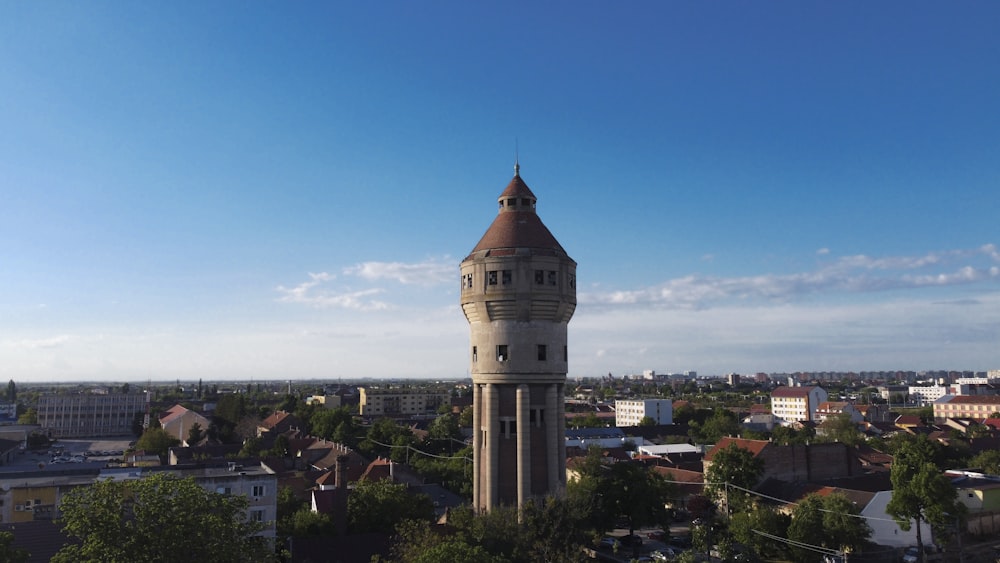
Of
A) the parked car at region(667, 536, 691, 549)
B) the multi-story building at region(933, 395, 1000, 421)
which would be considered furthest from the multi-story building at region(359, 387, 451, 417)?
the parked car at region(667, 536, 691, 549)

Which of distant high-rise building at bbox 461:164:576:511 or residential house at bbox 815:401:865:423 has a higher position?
distant high-rise building at bbox 461:164:576:511

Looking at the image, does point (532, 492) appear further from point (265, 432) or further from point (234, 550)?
point (265, 432)

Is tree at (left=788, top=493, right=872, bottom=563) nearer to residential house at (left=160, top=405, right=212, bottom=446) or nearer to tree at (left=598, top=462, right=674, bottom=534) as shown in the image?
tree at (left=598, top=462, right=674, bottom=534)

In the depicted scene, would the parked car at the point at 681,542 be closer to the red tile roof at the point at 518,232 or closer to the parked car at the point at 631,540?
the parked car at the point at 631,540

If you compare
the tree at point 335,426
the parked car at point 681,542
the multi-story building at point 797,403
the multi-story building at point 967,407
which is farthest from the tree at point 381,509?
the multi-story building at point 967,407

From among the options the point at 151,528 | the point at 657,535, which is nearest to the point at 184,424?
the point at 657,535

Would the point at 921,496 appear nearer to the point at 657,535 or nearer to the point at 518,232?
the point at 657,535
